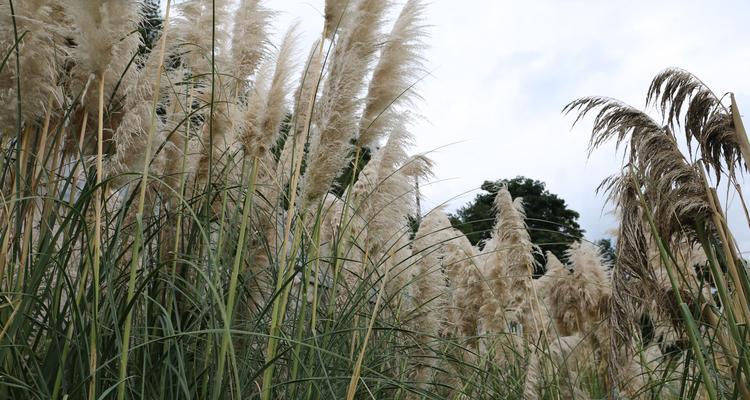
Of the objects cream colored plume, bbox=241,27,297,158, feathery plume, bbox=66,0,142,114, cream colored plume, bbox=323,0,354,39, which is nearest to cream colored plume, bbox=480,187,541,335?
cream colored plume, bbox=241,27,297,158

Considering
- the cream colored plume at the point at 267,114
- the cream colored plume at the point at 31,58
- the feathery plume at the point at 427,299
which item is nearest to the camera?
the cream colored plume at the point at 31,58

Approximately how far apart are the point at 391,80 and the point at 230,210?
102 cm

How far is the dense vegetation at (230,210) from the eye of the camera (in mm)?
2443

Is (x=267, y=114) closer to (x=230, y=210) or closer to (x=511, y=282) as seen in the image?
(x=230, y=210)

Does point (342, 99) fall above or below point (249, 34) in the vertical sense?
below

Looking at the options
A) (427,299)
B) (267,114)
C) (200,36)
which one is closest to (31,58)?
(200,36)

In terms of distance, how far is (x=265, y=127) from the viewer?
3525 mm

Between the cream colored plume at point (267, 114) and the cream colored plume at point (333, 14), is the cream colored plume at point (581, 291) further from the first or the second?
the cream colored plume at point (333, 14)

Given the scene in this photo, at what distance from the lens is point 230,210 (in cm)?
341

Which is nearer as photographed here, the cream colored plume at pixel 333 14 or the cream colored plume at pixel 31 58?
the cream colored plume at pixel 31 58

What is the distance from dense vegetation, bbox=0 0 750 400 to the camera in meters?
2.44

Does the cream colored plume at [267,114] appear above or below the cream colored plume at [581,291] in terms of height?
above

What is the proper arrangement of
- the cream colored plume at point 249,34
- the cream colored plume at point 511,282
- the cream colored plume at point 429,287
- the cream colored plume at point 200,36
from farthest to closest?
the cream colored plume at point 511,282 → the cream colored plume at point 429,287 → the cream colored plume at point 249,34 → the cream colored plume at point 200,36

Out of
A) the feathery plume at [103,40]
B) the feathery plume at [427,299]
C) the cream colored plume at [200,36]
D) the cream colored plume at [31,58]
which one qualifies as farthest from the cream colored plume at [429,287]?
the cream colored plume at [31,58]
